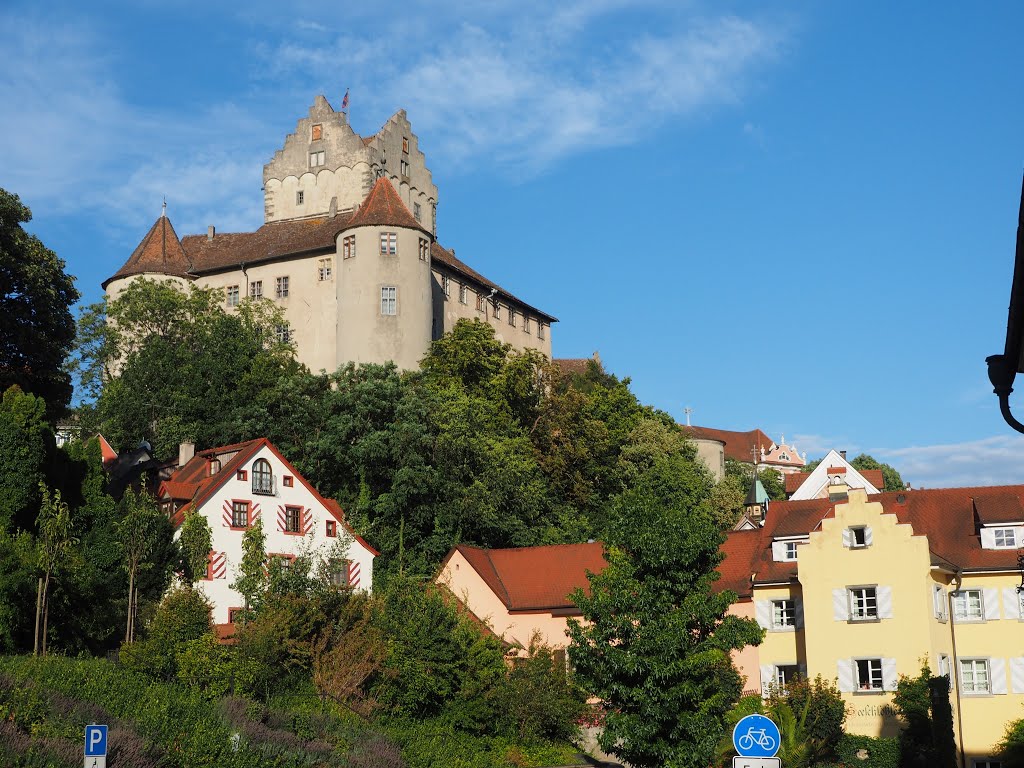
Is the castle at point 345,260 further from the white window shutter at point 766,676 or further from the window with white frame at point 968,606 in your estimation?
the window with white frame at point 968,606

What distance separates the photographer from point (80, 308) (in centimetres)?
7231

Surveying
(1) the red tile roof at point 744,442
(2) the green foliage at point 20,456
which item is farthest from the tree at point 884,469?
(2) the green foliage at point 20,456

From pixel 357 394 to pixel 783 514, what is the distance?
1990cm

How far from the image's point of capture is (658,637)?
2983cm

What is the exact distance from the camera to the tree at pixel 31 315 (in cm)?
4212

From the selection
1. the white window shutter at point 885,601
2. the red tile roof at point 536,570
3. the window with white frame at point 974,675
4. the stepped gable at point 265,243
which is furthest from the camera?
A: the stepped gable at point 265,243

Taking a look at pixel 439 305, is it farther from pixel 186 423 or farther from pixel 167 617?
pixel 167 617

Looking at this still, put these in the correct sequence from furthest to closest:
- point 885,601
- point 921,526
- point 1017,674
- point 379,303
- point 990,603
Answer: point 379,303, point 921,526, point 990,603, point 1017,674, point 885,601

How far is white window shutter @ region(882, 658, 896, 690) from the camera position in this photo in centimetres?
4150

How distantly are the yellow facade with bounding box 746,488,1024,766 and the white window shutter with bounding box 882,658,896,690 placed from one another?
0.11ft

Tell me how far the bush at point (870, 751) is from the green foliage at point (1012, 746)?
4319 millimetres

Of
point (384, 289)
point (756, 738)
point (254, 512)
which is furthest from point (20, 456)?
point (384, 289)

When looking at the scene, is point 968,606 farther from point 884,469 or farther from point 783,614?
point 884,469

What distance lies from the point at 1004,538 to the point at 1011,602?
8.06 ft
